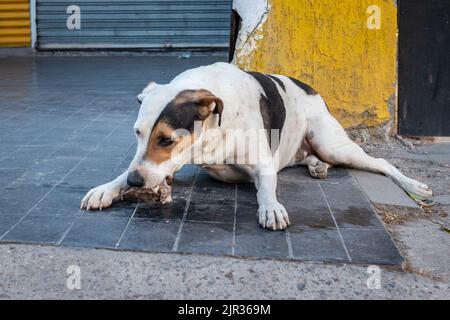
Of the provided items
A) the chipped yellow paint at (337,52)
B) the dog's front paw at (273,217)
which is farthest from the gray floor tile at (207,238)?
the chipped yellow paint at (337,52)

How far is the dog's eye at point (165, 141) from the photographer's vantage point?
338cm

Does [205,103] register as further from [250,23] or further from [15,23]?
[15,23]

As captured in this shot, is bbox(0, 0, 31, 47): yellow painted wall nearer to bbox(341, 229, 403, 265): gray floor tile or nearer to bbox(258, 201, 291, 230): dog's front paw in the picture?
bbox(258, 201, 291, 230): dog's front paw

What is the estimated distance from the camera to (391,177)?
469cm

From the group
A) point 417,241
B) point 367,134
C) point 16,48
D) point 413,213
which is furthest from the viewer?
point 16,48

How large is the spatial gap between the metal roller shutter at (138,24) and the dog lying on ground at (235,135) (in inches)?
295

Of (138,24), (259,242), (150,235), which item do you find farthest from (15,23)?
(259,242)

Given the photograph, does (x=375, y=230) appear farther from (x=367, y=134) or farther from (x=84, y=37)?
(x=84, y=37)

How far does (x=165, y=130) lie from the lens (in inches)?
133

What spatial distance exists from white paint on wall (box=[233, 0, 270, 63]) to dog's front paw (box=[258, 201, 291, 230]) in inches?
94.7

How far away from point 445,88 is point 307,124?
1889mm

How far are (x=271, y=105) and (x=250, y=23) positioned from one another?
159cm

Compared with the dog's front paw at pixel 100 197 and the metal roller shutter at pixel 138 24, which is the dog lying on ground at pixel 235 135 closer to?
the dog's front paw at pixel 100 197
